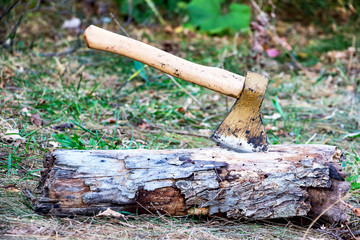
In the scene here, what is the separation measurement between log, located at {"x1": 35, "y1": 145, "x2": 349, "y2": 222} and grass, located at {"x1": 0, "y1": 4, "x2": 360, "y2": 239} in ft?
0.28

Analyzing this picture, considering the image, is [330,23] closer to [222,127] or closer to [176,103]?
[176,103]

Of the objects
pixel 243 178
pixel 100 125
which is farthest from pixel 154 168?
pixel 100 125

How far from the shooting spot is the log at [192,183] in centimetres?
183

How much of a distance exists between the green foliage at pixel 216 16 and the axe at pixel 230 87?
4.03 meters

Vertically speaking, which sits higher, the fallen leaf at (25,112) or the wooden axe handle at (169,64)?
the wooden axe handle at (169,64)

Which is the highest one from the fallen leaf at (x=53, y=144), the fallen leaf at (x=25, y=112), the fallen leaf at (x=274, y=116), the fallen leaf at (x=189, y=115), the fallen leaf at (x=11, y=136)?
the fallen leaf at (x=274, y=116)

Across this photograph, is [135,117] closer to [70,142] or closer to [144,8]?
[70,142]

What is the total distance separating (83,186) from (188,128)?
1586mm

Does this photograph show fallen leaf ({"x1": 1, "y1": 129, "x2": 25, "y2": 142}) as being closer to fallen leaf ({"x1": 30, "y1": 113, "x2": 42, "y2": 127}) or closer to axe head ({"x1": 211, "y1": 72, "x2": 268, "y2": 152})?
fallen leaf ({"x1": 30, "y1": 113, "x2": 42, "y2": 127})

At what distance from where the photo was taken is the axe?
2.07 m

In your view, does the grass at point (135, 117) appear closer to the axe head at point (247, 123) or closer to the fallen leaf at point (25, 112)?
the fallen leaf at point (25, 112)

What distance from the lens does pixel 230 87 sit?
2.10 metres

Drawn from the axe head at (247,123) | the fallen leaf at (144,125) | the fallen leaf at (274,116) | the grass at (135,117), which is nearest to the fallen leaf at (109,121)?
the grass at (135,117)

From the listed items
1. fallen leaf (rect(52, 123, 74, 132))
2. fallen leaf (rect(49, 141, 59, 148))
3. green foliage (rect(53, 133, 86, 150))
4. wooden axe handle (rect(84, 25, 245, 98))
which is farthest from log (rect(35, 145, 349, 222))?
fallen leaf (rect(52, 123, 74, 132))
